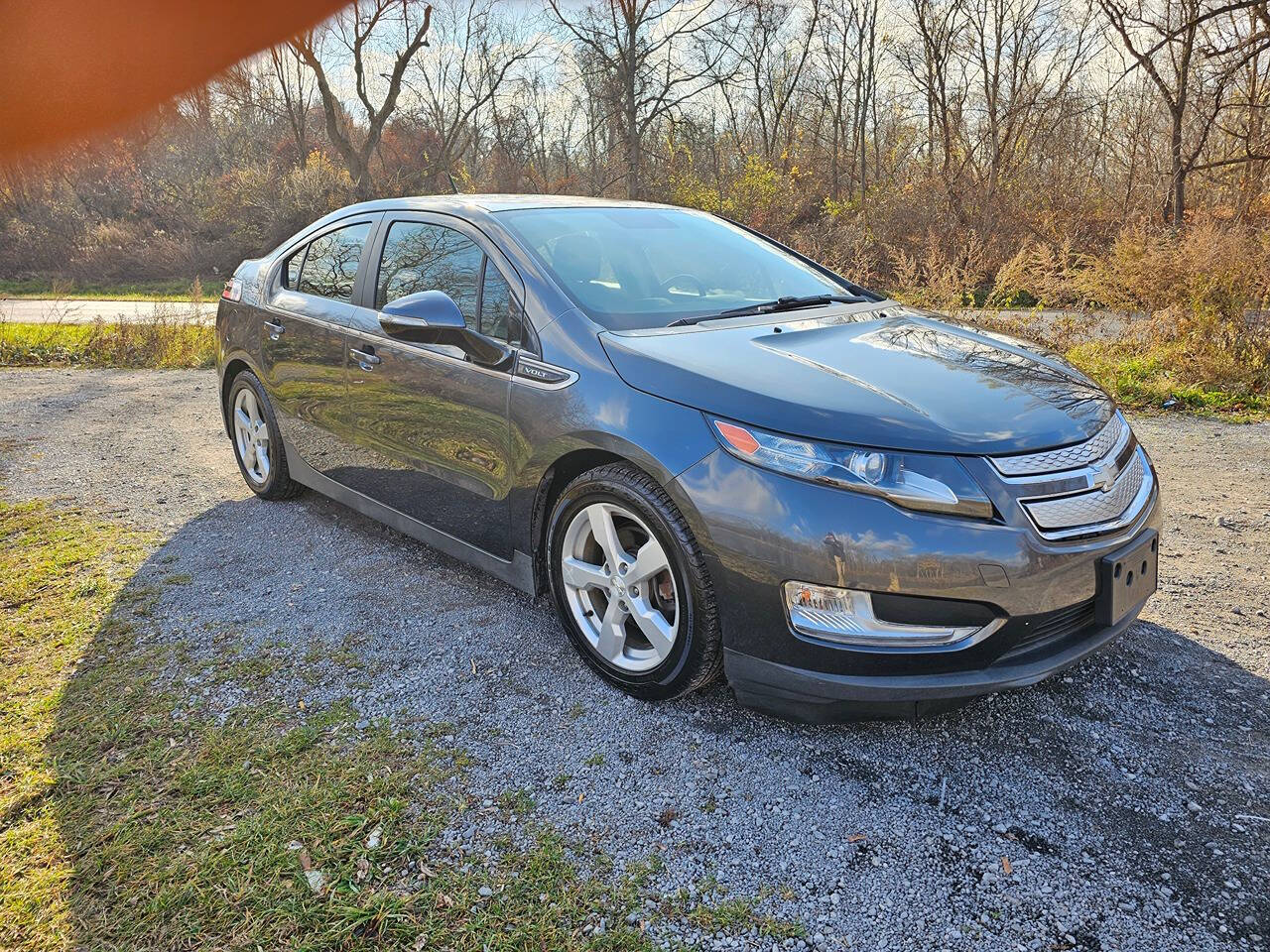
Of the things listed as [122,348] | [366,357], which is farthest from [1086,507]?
[122,348]

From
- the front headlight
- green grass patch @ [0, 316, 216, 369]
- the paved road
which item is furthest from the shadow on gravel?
the paved road

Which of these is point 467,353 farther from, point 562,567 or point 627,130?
point 627,130

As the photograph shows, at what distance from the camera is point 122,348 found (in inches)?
421

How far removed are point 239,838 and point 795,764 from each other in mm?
1517

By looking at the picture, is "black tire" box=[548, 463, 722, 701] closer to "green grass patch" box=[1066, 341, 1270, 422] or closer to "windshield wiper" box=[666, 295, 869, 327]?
"windshield wiper" box=[666, 295, 869, 327]

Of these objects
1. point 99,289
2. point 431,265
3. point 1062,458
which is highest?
point 99,289

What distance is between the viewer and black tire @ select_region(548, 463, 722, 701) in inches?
97.7

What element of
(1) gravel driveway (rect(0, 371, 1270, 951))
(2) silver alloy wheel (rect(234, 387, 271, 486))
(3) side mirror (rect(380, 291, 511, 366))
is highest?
(3) side mirror (rect(380, 291, 511, 366))

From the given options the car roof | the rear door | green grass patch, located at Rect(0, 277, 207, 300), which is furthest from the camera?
green grass patch, located at Rect(0, 277, 207, 300)

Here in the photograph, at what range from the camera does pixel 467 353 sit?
316 centimetres

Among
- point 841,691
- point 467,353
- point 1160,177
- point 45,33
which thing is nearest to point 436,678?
point 467,353

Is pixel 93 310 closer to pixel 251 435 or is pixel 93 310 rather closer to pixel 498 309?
pixel 251 435

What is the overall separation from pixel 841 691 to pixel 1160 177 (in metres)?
17.7

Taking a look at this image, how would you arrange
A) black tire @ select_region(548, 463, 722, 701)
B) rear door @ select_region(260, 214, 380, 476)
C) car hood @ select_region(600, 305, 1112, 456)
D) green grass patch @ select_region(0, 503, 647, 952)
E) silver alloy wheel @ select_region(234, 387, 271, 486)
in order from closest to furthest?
green grass patch @ select_region(0, 503, 647, 952), car hood @ select_region(600, 305, 1112, 456), black tire @ select_region(548, 463, 722, 701), rear door @ select_region(260, 214, 380, 476), silver alloy wheel @ select_region(234, 387, 271, 486)
